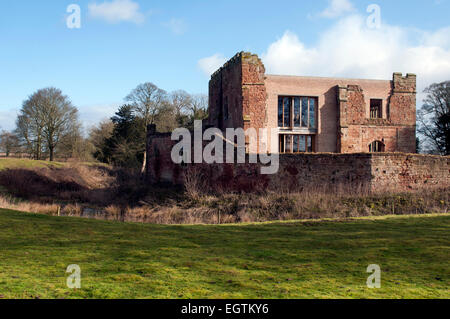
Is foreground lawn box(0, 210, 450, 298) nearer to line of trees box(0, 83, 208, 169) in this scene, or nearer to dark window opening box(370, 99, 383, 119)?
dark window opening box(370, 99, 383, 119)

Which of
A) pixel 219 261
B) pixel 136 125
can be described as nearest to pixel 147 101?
pixel 136 125

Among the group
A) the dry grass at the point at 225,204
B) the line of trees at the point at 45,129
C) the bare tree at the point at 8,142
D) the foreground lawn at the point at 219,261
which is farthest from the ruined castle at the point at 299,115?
the bare tree at the point at 8,142

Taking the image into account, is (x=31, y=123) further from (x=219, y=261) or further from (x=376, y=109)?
(x=219, y=261)

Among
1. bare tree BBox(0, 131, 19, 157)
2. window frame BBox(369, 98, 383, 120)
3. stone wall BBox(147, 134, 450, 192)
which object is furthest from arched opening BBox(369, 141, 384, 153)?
bare tree BBox(0, 131, 19, 157)

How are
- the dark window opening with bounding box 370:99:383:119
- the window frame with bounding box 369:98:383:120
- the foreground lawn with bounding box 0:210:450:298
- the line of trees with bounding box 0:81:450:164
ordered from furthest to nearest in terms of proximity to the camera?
the line of trees with bounding box 0:81:450:164 → the dark window opening with bounding box 370:99:383:119 → the window frame with bounding box 369:98:383:120 → the foreground lawn with bounding box 0:210:450:298

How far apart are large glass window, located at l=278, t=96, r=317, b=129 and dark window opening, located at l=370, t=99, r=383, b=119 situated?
14.9 feet

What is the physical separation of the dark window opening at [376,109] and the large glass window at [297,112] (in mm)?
4542

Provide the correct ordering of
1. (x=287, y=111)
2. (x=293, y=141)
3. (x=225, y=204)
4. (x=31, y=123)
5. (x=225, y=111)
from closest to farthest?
(x=225, y=204) → (x=287, y=111) → (x=293, y=141) → (x=225, y=111) → (x=31, y=123)

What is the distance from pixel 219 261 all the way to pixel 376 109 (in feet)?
77.5

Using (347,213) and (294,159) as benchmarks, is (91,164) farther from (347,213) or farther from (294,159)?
(347,213)

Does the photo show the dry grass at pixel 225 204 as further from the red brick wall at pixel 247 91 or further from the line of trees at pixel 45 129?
the line of trees at pixel 45 129

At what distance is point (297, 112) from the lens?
25125 mm

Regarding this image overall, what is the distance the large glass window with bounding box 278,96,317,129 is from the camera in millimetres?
24984

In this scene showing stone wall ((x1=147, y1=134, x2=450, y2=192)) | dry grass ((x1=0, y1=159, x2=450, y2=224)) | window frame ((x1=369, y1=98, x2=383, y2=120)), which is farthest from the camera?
window frame ((x1=369, y1=98, x2=383, y2=120))
